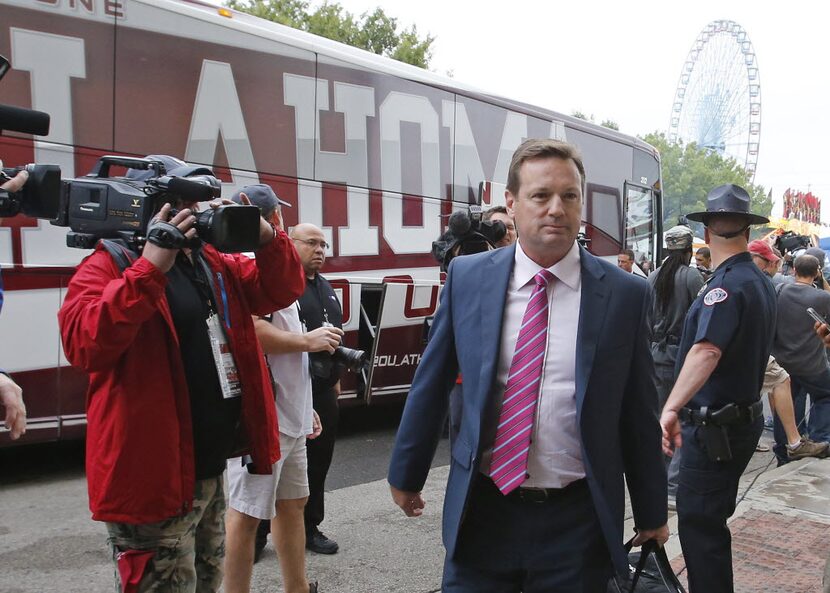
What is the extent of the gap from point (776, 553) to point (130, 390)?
3.92m

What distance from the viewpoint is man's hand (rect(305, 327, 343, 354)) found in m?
3.88

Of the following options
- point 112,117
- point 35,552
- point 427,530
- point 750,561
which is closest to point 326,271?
point 112,117

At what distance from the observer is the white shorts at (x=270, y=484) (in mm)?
3557

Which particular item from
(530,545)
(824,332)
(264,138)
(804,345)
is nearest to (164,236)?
(530,545)

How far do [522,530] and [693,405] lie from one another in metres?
1.63

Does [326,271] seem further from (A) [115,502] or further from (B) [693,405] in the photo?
(A) [115,502]

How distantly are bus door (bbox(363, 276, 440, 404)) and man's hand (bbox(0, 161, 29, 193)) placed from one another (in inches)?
237

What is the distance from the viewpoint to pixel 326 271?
788 centimetres

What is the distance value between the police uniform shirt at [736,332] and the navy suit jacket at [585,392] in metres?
1.26

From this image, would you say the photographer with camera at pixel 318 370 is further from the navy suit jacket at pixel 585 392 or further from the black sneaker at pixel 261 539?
the navy suit jacket at pixel 585 392

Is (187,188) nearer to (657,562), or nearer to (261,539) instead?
(657,562)

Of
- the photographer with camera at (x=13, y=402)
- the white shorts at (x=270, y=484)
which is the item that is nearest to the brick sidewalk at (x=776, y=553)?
the white shorts at (x=270, y=484)

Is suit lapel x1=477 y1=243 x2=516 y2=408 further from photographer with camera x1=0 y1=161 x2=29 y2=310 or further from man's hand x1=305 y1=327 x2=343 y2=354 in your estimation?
man's hand x1=305 y1=327 x2=343 y2=354

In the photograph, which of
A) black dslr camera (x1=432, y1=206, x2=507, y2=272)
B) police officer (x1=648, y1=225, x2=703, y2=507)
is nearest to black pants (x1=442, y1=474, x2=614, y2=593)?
black dslr camera (x1=432, y1=206, x2=507, y2=272)
